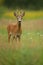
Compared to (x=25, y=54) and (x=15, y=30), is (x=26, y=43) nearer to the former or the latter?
(x=25, y=54)

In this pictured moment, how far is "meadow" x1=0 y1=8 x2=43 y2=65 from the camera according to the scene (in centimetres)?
329

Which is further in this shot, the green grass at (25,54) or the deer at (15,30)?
the deer at (15,30)

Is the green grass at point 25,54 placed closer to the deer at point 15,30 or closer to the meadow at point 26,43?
the meadow at point 26,43

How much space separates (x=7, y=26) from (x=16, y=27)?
186 millimetres

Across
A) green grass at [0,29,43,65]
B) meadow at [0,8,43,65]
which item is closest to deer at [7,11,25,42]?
meadow at [0,8,43,65]

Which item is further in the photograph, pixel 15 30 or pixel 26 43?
pixel 15 30

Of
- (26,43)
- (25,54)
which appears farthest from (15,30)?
(25,54)

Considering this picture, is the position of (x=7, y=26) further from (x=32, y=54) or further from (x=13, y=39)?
(x=32, y=54)

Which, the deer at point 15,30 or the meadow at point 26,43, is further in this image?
the deer at point 15,30

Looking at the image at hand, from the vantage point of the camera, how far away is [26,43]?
12.3ft

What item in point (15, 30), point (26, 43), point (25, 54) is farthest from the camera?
point (15, 30)

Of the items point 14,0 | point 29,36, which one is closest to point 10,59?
point 29,36

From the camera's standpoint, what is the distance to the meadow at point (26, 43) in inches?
130

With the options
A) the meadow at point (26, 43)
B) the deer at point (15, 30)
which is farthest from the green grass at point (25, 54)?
the deer at point (15, 30)
